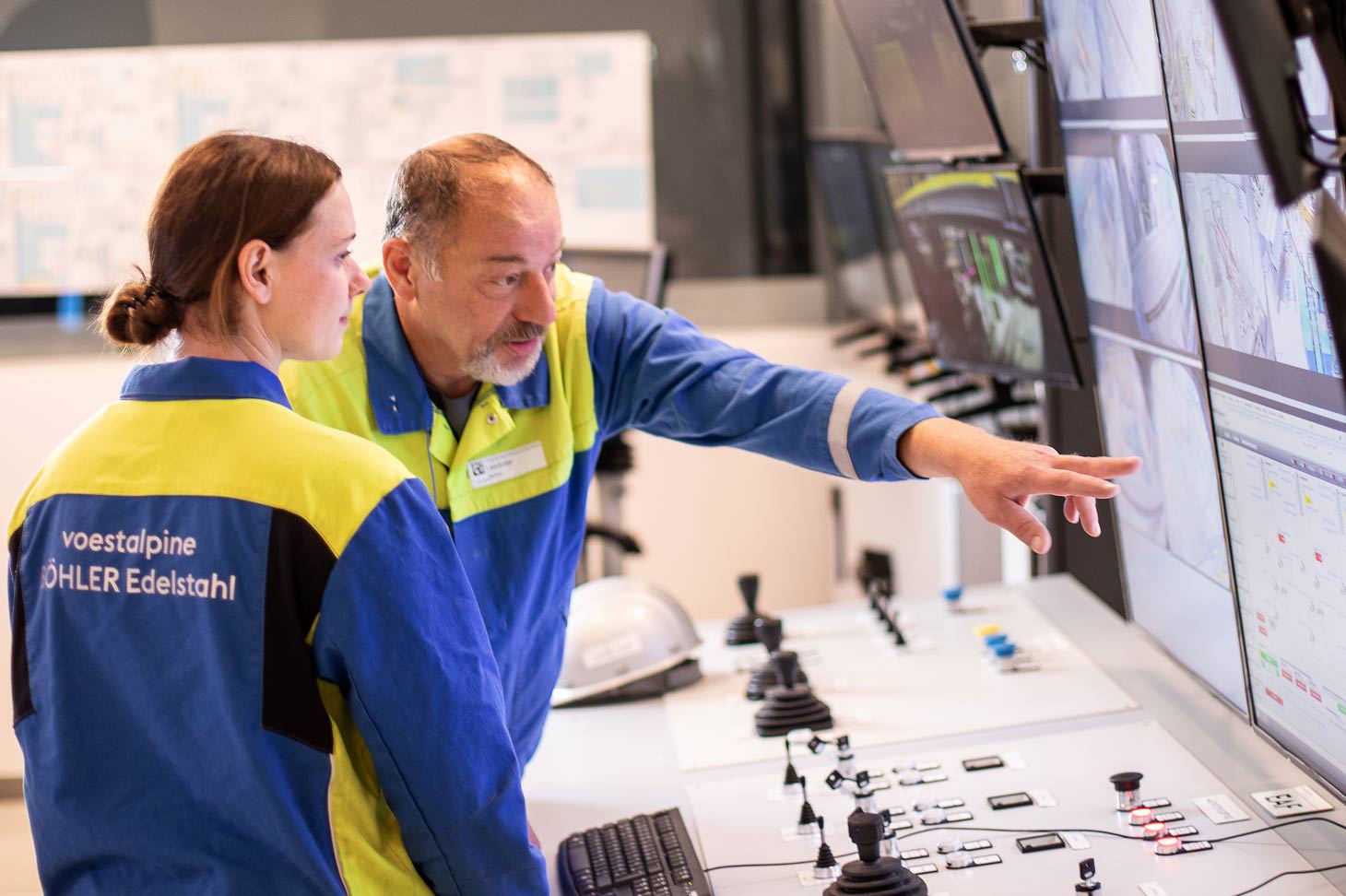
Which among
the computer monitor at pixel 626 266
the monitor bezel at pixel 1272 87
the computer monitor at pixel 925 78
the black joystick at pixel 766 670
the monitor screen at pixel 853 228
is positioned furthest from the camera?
the monitor screen at pixel 853 228

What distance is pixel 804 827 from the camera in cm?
151

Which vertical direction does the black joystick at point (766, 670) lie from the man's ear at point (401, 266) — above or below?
below

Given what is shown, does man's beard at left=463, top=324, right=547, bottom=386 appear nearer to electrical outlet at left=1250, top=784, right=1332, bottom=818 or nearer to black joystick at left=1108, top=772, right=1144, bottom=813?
black joystick at left=1108, top=772, right=1144, bottom=813

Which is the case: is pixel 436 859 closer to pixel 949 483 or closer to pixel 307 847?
pixel 307 847

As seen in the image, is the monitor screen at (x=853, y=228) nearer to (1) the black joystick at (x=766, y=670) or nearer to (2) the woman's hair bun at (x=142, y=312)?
(1) the black joystick at (x=766, y=670)

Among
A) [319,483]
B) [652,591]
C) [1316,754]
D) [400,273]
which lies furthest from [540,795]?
[1316,754]

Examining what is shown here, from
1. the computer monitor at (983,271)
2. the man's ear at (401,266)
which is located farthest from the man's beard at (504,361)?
the computer monitor at (983,271)

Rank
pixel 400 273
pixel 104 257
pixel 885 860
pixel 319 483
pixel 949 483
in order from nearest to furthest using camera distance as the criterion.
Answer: pixel 319 483 < pixel 885 860 < pixel 400 273 < pixel 949 483 < pixel 104 257

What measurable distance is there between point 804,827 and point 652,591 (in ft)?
2.44

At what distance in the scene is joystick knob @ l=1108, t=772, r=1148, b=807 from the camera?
1.44 m

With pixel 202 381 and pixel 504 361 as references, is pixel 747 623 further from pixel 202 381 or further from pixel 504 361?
pixel 202 381

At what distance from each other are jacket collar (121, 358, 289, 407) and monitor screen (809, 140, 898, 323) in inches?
101

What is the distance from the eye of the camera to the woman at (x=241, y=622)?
41.4 inches

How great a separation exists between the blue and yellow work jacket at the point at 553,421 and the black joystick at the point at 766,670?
1.24 feet
